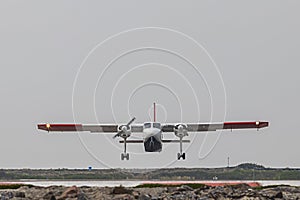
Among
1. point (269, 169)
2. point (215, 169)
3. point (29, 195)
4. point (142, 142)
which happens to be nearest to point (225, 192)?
point (29, 195)

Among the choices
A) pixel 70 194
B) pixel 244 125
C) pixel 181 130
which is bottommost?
pixel 70 194

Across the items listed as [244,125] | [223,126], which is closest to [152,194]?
[223,126]

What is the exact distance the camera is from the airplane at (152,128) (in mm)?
50625

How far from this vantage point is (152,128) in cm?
5112

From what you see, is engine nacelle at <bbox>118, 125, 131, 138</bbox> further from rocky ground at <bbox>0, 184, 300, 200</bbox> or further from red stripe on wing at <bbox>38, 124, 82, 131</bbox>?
rocky ground at <bbox>0, 184, 300, 200</bbox>

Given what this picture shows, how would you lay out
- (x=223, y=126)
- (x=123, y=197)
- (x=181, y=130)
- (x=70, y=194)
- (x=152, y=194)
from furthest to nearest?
(x=223, y=126)
(x=181, y=130)
(x=152, y=194)
(x=70, y=194)
(x=123, y=197)

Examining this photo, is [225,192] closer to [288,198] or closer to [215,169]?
[288,198]

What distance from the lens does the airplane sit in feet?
166

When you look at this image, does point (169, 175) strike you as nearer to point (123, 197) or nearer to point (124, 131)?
point (124, 131)

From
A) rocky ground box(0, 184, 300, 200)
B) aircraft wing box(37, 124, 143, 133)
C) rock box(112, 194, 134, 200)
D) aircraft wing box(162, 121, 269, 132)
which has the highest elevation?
aircraft wing box(162, 121, 269, 132)

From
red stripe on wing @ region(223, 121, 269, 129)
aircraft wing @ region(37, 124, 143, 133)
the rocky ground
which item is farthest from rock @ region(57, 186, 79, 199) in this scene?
red stripe on wing @ region(223, 121, 269, 129)

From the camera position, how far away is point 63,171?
7212cm

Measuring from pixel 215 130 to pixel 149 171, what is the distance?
6853mm

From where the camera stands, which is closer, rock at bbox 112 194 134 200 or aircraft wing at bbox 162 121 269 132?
rock at bbox 112 194 134 200
